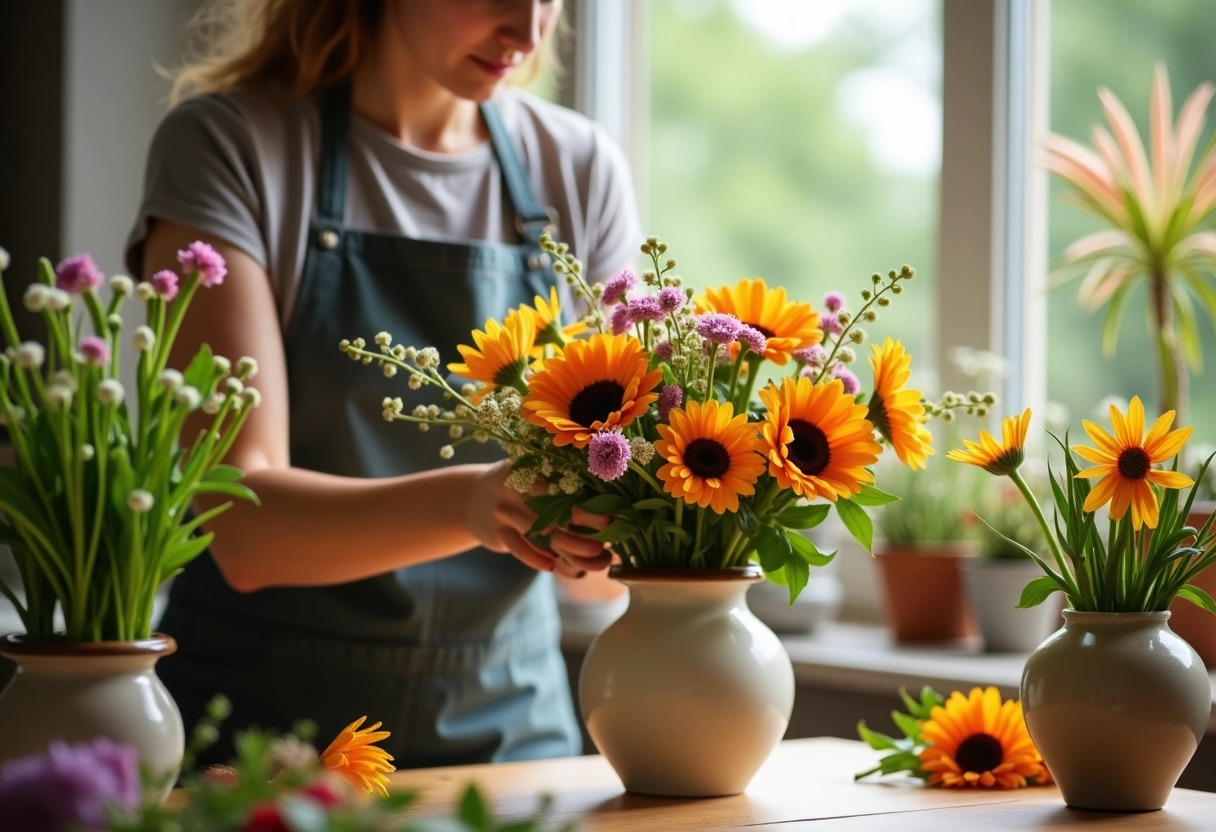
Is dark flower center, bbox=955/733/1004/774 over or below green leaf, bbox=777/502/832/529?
below

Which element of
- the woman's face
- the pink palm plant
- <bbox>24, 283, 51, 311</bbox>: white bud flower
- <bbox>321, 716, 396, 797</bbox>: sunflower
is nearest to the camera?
<bbox>24, 283, 51, 311</bbox>: white bud flower

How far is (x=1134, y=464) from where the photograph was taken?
0.97 m

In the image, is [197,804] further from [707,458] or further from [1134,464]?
[1134,464]

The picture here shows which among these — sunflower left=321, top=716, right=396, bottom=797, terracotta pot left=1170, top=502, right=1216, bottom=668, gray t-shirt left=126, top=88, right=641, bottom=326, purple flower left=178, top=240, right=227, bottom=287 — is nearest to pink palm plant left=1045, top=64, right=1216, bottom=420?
terracotta pot left=1170, top=502, right=1216, bottom=668

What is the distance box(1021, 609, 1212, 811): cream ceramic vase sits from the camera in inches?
37.4

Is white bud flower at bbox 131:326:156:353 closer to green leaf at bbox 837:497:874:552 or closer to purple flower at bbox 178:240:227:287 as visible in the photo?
purple flower at bbox 178:240:227:287

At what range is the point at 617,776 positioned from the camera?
3.66 feet

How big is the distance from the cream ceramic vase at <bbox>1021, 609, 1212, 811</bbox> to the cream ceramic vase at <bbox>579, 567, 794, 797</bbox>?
0.19 m

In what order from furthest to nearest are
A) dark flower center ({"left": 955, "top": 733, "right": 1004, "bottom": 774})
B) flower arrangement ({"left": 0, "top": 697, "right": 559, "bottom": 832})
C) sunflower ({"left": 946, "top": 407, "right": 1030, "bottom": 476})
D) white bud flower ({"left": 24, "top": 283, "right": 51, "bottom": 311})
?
dark flower center ({"left": 955, "top": 733, "right": 1004, "bottom": 774})
sunflower ({"left": 946, "top": 407, "right": 1030, "bottom": 476})
white bud flower ({"left": 24, "top": 283, "right": 51, "bottom": 311})
flower arrangement ({"left": 0, "top": 697, "right": 559, "bottom": 832})

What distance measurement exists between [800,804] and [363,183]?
2.75 feet

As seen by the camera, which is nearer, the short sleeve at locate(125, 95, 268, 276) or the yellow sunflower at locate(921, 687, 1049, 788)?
the yellow sunflower at locate(921, 687, 1049, 788)

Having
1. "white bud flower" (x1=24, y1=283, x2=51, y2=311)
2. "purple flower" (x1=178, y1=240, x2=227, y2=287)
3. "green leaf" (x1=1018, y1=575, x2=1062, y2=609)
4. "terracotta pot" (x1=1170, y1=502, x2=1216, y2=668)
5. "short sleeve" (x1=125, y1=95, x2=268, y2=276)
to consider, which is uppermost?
"short sleeve" (x1=125, y1=95, x2=268, y2=276)

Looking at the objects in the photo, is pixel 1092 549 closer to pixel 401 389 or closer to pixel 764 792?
pixel 764 792

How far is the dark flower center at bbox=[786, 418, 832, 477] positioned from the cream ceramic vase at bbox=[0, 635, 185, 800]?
0.41m
